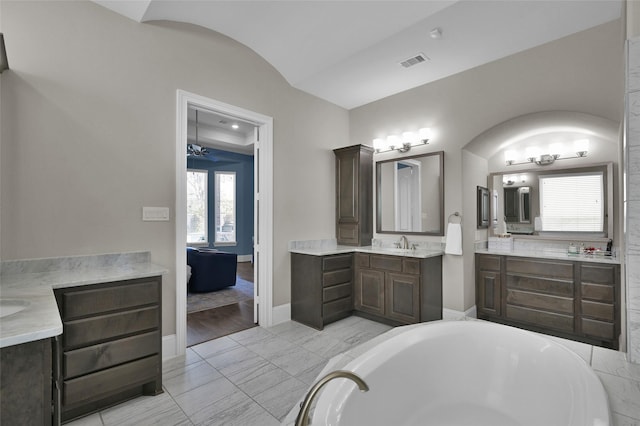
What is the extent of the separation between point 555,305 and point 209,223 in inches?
266

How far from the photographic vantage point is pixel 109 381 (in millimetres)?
1892

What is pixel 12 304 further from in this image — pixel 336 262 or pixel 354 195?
pixel 354 195

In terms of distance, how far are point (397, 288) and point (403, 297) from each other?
115mm

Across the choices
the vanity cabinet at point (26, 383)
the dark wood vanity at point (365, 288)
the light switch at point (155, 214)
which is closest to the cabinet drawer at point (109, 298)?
the light switch at point (155, 214)

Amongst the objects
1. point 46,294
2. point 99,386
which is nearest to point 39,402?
point 46,294

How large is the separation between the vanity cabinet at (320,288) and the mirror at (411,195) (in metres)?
0.85

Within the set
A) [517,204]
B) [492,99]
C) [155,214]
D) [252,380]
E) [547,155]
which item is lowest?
[252,380]

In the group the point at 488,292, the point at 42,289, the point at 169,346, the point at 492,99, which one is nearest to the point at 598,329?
the point at 488,292

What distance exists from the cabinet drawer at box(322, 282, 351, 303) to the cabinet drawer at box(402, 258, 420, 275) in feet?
2.43

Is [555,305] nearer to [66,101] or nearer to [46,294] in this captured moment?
[46,294]

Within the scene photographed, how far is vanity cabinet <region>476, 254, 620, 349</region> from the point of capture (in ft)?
9.02

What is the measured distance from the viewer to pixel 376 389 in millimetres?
1448

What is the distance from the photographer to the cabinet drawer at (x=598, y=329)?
8.89 ft

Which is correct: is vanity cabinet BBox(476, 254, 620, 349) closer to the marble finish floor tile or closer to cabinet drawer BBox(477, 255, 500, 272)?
cabinet drawer BBox(477, 255, 500, 272)
